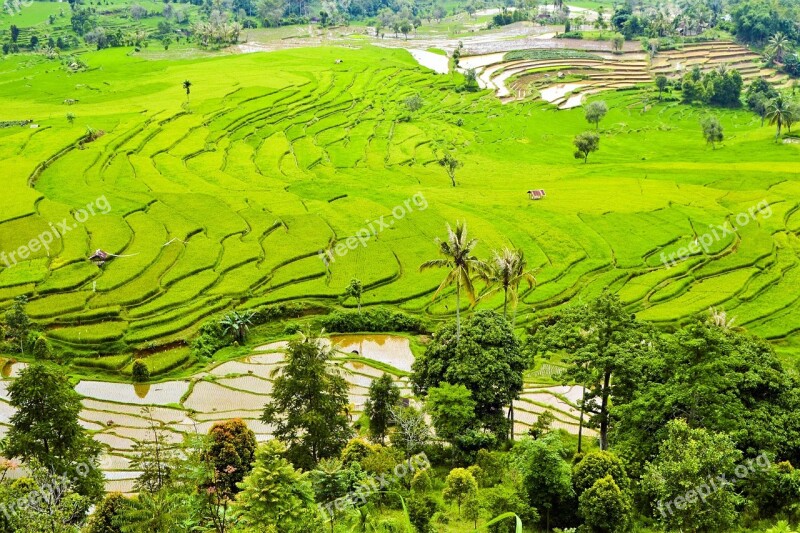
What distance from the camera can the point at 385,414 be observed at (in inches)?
1187

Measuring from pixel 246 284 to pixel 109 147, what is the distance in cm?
3451

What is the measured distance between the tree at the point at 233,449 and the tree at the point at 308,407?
1735 millimetres

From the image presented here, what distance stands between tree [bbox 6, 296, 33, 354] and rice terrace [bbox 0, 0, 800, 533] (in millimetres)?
111

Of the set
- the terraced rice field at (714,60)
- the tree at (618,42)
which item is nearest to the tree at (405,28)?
the tree at (618,42)

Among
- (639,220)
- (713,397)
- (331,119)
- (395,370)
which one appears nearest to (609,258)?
(639,220)

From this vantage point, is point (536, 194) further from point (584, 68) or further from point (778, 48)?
point (778, 48)

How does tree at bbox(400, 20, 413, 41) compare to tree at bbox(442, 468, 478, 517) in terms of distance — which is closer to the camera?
tree at bbox(442, 468, 478, 517)

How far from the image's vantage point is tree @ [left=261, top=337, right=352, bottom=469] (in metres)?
25.7

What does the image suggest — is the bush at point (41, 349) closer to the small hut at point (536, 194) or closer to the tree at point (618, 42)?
the small hut at point (536, 194)

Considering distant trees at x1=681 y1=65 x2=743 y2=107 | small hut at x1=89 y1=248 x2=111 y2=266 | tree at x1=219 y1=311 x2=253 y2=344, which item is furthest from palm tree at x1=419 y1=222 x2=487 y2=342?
distant trees at x1=681 y1=65 x2=743 y2=107

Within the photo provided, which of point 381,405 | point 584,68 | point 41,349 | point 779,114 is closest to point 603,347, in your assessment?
point 381,405

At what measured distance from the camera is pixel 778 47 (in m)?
118

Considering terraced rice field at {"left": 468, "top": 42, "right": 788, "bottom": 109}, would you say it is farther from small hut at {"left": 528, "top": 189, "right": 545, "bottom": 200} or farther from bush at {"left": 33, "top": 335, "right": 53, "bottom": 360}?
bush at {"left": 33, "top": 335, "right": 53, "bottom": 360}

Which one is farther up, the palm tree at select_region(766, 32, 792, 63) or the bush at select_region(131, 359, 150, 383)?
the palm tree at select_region(766, 32, 792, 63)
